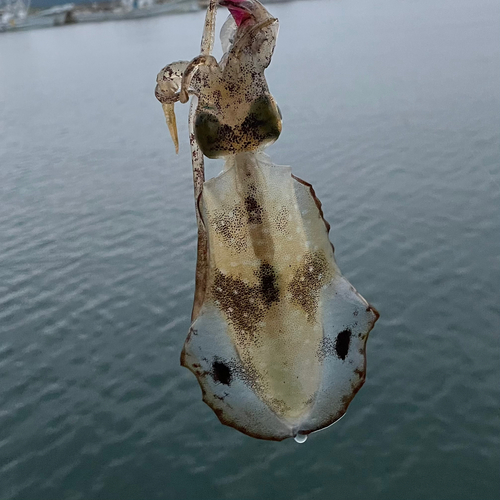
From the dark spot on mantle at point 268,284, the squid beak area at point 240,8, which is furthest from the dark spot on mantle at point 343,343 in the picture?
the squid beak area at point 240,8

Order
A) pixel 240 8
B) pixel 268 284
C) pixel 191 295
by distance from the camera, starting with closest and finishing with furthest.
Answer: pixel 240 8, pixel 268 284, pixel 191 295

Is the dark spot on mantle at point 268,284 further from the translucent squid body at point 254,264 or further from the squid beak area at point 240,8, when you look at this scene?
the squid beak area at point 240,8

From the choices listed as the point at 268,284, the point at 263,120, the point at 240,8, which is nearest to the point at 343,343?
the point at 268,284

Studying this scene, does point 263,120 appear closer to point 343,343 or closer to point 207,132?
point 207,132

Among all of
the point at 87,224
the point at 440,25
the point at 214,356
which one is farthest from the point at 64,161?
the point at 440,25

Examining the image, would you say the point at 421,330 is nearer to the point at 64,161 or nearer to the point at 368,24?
the point at 64,161

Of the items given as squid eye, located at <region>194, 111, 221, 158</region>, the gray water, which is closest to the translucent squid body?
squid eye, located at <region>194, 111, 221, 158</region>

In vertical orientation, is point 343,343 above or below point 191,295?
above
